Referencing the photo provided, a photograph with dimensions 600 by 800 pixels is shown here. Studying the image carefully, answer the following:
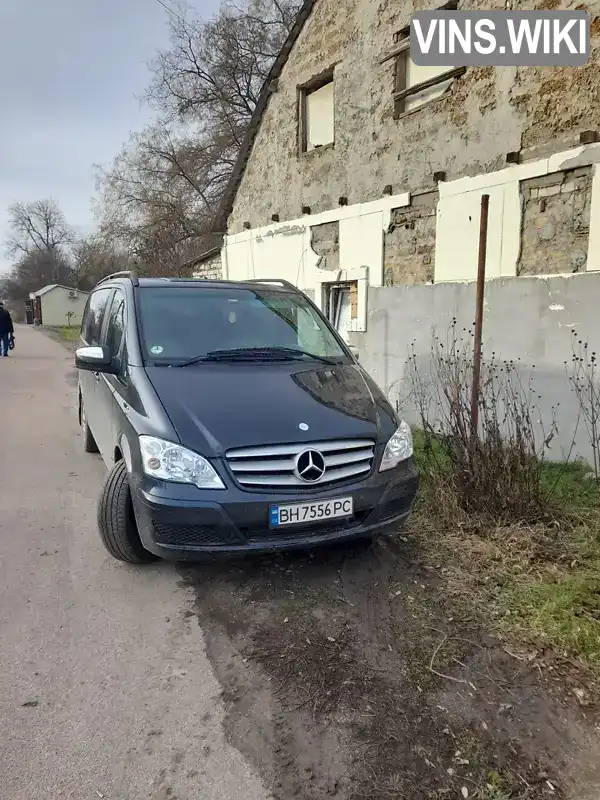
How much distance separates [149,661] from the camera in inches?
107

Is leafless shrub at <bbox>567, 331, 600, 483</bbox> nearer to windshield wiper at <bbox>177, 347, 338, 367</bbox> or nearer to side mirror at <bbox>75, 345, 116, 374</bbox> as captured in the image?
windshield wiper at <bbox>177, 347, 338, 367</bbox>

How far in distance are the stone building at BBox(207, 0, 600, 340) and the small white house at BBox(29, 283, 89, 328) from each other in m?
52.6

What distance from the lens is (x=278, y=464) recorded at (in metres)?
3.06

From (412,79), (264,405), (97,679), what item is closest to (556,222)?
(412,79)

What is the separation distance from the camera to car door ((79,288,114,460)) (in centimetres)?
501

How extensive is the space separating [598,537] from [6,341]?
61.8ft

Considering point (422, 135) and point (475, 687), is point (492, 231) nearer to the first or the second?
point (422, 135)

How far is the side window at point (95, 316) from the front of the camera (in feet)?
17.2

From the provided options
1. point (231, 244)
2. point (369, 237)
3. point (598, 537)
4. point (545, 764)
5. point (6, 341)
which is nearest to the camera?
point (545, 764)

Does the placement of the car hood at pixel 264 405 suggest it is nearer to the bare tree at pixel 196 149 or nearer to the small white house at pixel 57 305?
the bare tree at pixel 196 149

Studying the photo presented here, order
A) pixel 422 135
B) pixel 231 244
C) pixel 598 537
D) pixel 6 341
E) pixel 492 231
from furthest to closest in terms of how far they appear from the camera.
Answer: pixel 6 341
pixel 231 244
pixel 422 135
pixel 492 231
pixel 598 537

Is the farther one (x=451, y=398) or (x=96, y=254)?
(x=96, y=254)

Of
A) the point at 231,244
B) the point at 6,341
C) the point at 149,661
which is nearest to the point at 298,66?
the point at 231,244

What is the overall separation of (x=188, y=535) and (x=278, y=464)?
2.07 feet
